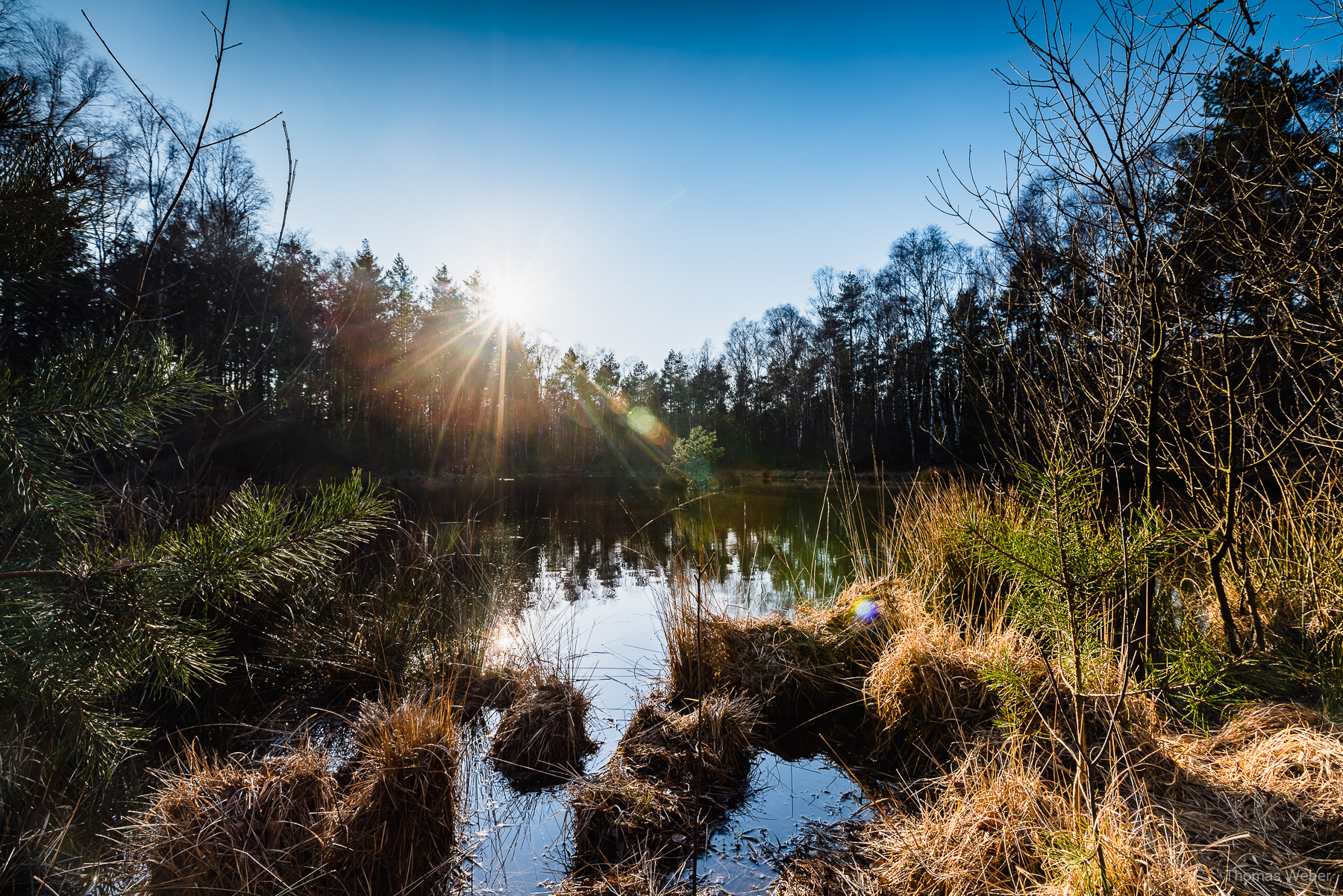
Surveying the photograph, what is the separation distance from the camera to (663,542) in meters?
9.96

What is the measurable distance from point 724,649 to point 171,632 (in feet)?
9.43

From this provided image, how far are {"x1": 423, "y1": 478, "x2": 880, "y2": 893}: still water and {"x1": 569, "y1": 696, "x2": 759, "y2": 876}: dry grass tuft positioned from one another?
0.09 m

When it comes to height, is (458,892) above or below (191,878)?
below

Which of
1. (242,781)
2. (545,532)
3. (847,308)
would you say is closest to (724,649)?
(242,781)

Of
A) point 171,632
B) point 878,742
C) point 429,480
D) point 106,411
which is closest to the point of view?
point 106,411

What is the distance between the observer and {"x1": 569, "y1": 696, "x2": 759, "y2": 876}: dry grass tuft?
2.19m

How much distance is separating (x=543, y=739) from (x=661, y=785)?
2.21 ft

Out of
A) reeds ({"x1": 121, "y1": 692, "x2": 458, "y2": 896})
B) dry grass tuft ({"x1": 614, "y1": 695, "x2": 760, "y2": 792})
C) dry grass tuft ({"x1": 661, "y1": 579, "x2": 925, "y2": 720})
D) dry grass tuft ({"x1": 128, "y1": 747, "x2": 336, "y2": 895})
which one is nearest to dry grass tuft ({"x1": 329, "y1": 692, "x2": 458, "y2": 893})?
reeds ({"x1": 121, "y1": 692, "x2": 458, "y2": 896})

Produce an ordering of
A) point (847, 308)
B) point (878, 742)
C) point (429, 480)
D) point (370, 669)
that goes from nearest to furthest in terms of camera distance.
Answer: point (878, 742) → point (370, 669) → point (429, 480) → point (847, 308)

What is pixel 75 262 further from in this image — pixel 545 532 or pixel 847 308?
pixel 847 308

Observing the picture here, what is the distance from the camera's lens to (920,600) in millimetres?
3264

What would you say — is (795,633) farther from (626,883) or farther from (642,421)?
(642,421)

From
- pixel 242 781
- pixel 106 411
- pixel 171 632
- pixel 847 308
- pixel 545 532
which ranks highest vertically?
pixel 847 308

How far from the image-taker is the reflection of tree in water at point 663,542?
232 inches
